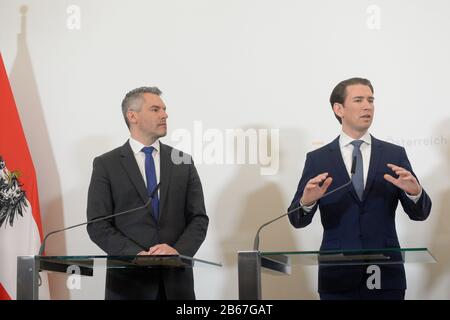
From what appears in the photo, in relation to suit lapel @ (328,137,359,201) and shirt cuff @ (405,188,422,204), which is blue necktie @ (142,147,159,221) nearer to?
suit lapel @ (328,137,359,201)

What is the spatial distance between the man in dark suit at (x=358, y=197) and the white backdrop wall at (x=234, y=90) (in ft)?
0.47

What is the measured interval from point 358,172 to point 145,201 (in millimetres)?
1349

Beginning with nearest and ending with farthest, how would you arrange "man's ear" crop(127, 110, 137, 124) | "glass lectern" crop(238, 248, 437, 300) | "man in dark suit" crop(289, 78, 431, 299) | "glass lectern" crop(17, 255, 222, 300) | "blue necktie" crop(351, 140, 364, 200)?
1. "glass lectern" crop(238, 248, 437, 300)
2. "glass lectern" crop(17, 255, 222, 300)
3. "man in dark suit" crop(289, 78, 431, 299)
4. "blue necktie" crop(351, 140, 364, 200)
5. "man's ear" crop(127, 110, 137, 124)

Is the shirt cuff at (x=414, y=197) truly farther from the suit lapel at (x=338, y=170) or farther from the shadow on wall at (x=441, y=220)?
the shadow on wall at (x=441, y=220)

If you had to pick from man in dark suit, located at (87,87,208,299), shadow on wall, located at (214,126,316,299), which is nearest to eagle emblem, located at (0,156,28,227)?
man in dark suit, located at (87,87,208,299)

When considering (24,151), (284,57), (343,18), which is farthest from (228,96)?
(24,151)

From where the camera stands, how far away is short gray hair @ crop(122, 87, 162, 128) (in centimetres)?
555

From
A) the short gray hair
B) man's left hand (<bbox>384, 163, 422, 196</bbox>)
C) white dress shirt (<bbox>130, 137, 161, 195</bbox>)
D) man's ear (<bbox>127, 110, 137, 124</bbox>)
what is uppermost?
the short gray hair

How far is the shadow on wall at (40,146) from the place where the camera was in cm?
564

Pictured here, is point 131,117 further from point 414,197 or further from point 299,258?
Result: point 299,258

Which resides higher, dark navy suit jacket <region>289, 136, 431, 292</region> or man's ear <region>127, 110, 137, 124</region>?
man's ear <region>127, 110, 137, 124</region>

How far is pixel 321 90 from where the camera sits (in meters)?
5.47

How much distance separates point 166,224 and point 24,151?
129cm

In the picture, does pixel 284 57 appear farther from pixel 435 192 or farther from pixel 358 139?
pixel 435 192
